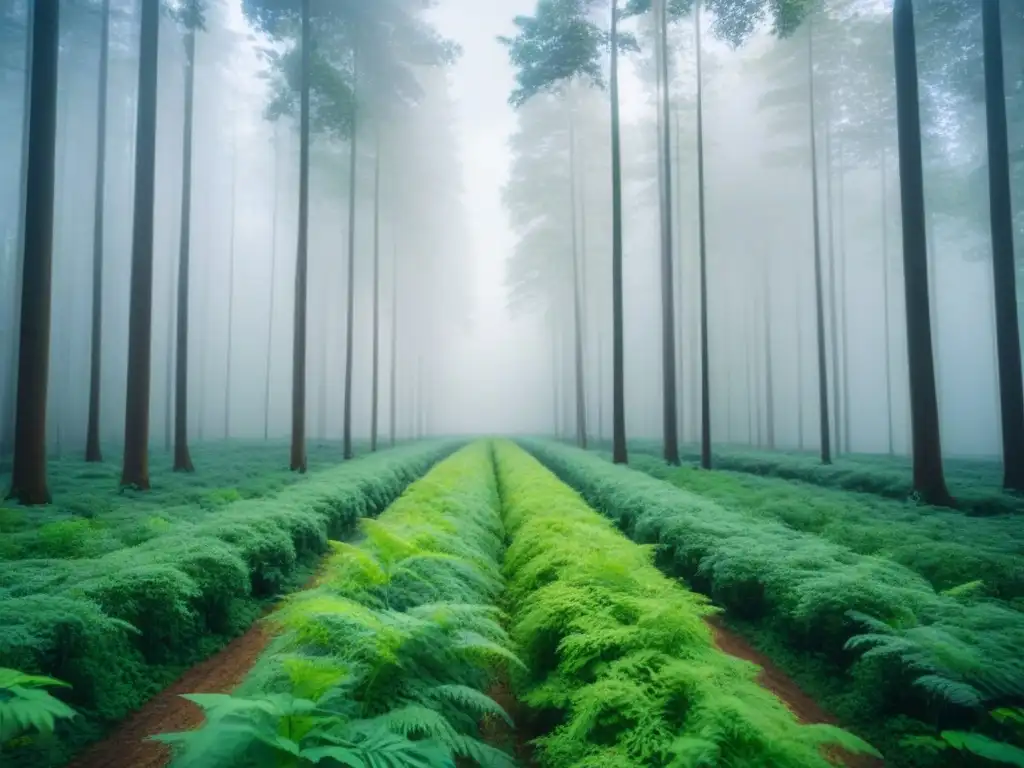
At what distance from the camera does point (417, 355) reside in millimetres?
44594

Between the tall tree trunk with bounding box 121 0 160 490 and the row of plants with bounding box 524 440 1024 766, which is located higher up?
the tall tree trunk with bounding box 121 0 160 490

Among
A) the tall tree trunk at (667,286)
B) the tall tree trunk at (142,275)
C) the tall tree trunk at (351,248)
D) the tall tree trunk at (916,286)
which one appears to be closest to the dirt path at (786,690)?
the tall tree trunk at (916,286)

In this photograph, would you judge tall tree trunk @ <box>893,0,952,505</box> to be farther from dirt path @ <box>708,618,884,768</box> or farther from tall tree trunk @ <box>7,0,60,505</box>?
tall tree trunk @ <box>7,0,60,505</box>

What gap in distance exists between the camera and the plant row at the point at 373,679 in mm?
1853

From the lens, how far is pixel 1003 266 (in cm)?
1067

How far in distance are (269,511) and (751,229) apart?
29636 mm

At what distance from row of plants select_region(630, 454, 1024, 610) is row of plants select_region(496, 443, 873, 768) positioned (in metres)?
2.91

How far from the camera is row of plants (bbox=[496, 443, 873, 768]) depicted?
6.72 feet

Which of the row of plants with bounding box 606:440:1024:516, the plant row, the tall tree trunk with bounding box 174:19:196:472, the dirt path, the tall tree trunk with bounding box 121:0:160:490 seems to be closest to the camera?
the plant row

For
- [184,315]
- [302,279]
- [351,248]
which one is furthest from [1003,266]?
[184,315]

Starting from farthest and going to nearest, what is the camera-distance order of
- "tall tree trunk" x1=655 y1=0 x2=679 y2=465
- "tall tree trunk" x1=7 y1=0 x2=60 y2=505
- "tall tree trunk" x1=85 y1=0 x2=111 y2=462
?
"tall tree trunk" x1=655 y1=0 x2=679 y2=465 < "tall tree trunk" x1=85 y1=0 x2=111 y2=462 < "tall tree trunk" x1=7 y1=0 x2=60 y2=505

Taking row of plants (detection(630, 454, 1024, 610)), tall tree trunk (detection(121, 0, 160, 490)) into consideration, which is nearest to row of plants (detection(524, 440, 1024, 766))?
row of plants (detection(630, 454, 1024, 610))

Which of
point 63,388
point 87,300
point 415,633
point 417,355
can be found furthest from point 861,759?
point 417,355

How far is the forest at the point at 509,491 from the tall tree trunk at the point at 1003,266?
0.22ft
